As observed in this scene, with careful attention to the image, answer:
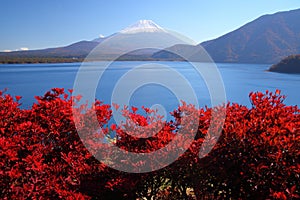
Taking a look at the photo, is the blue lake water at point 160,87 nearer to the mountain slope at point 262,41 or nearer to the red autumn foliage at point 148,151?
the red autumn foliage at point 148,151

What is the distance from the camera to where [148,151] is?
9.54 feet

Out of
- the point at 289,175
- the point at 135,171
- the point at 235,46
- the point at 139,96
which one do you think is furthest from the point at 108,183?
the point at 235,46

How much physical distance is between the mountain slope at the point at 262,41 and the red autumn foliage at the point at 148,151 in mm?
118462

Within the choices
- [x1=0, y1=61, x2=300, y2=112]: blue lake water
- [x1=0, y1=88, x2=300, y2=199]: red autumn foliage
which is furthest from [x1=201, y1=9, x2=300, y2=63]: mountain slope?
[x1=0, y1=88, x2=300, y2=199]: red autumn foliage

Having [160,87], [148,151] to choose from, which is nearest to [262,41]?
[160,87]

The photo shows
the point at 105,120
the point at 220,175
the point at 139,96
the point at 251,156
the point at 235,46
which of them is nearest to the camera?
the point at 251,156

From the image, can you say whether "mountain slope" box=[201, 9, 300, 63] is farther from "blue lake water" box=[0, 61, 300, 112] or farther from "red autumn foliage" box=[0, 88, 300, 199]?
"red autumn foliage" box=[0, 88, 300, 199]

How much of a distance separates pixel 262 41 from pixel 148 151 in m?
140

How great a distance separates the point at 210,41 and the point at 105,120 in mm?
159472

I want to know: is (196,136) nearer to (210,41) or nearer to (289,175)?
(289,175)

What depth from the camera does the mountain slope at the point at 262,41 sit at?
11822cm

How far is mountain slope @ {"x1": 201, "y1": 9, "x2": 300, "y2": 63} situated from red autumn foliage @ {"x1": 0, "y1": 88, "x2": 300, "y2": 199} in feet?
389

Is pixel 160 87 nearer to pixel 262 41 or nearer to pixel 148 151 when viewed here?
pixel 148 151

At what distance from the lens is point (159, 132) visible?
304 cm
